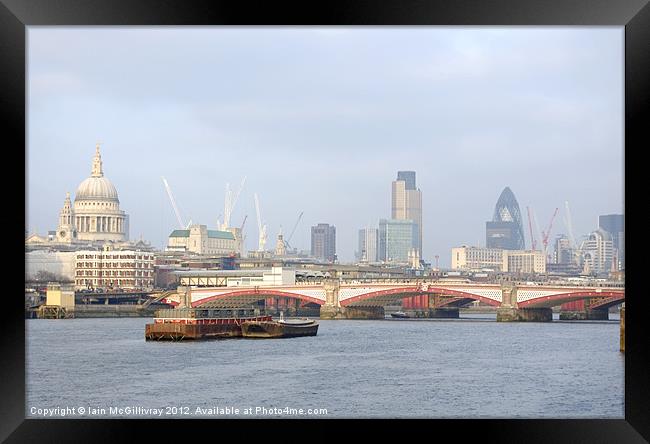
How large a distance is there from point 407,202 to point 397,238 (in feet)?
23.8

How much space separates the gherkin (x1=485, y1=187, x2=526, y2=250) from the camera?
298 ft

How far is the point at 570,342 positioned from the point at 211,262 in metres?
34.5

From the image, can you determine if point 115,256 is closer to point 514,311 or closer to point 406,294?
point 406,294

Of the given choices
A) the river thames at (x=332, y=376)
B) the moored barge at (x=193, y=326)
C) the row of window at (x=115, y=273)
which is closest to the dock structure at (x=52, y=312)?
the row of window at (x=115, y=273)

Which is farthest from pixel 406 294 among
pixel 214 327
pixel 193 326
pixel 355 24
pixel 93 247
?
pixel 93 247

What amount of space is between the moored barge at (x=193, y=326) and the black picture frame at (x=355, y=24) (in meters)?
20.0

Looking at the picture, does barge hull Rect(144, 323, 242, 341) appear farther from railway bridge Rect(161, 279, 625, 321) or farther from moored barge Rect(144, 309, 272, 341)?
railway bridge Rect(161, 279, 625, 321)

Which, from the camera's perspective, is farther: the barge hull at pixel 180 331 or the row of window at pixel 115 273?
the row of window at pixel 115 273

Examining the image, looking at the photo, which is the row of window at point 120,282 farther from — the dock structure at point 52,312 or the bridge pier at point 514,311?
the bridge pier at point 514,311

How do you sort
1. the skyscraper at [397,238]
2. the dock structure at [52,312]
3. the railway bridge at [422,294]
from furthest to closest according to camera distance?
1. the skyscraper at [397,238]
2. the dock structure at [52,312]
3. the railway bridge at [422,294]

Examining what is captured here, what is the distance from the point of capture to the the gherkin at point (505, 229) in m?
90.8

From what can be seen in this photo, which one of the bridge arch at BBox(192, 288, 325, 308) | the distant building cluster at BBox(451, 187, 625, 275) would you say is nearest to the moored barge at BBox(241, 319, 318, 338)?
the bridge arch at BBox(192, 288, 325, 308)

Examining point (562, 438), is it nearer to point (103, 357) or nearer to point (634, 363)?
point (634, 363)

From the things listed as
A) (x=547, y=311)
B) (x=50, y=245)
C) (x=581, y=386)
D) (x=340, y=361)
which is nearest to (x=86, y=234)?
(x=50, y=245)
